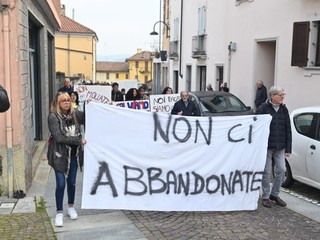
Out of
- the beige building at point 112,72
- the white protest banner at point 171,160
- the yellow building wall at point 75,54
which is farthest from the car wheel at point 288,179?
the beige building at point 112,72

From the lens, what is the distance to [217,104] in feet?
43.0

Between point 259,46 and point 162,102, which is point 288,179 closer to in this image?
point 162,102

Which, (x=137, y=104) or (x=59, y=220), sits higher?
(x=137, y=104)

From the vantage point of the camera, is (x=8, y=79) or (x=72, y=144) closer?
(x=72, y=144)

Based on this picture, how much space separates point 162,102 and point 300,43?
16.9 ft

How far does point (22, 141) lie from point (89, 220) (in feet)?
6.25

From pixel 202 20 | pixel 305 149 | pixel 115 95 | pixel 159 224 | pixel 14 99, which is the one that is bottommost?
pixel 159 224

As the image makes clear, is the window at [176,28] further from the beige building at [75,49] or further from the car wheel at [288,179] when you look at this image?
the beige building at [75,49]

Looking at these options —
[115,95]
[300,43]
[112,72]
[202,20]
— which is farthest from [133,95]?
[112,72]

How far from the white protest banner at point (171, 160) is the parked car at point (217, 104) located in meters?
6.35

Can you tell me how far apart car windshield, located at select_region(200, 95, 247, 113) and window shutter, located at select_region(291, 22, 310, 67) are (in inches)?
93.7

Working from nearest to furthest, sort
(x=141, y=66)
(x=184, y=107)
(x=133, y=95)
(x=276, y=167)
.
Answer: (x=276, y=167)
(x=184, y=107)
(x=133, y=95)
(x=141, y=66)

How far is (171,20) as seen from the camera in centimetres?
3212

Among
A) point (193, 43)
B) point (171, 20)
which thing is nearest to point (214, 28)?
point (193, 43)
